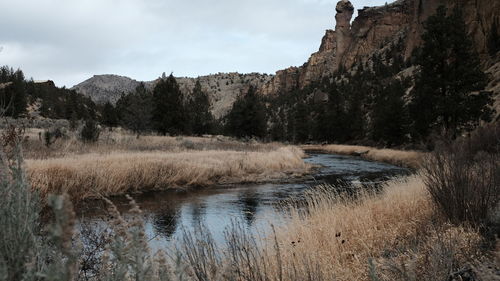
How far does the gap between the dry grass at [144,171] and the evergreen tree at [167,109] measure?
20.9 meters

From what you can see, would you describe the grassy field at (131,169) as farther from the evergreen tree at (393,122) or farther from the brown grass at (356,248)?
the evergreen tree at (393,122)

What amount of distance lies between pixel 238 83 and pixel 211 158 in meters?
172

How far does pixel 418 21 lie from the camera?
83.1m

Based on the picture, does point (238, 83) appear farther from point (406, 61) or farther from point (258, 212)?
point (258, 212)

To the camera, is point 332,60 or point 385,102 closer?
point 385,102

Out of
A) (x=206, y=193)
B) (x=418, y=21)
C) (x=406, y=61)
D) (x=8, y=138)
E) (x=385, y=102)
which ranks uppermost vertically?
(x=418, y=21)

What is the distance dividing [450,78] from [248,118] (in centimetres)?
2656

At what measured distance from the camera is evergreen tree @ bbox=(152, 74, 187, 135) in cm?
4475

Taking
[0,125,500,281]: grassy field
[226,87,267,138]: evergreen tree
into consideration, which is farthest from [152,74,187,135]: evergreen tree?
[0,125,500,281]: grassy field

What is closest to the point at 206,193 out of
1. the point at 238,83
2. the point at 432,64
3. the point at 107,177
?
the point at 107,177

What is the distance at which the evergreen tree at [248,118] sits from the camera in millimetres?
52662

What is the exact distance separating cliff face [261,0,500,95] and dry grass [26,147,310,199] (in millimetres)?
38712

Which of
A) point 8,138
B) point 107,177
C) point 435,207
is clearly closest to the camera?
point 8,138

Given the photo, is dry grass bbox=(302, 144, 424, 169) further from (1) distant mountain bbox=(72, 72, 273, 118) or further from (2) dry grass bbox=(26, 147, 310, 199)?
(1) distant mountain bbox=(72, 72, 273, 118)
